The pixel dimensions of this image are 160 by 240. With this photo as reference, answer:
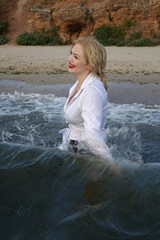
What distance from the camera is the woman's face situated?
2650mm

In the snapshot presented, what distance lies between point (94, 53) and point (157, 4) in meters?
17.9

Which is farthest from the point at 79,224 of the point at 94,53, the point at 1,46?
the point at 1,46

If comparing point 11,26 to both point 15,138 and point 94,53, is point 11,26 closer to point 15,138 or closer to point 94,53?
point 15,138

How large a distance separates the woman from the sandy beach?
167 inches

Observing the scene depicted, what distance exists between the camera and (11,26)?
19.8 metres

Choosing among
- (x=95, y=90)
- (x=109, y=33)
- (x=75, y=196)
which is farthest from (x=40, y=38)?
(x=75, y=196)

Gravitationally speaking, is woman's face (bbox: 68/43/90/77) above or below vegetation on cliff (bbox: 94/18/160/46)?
above

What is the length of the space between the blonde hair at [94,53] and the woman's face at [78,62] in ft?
0.11

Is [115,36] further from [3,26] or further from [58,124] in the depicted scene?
[58,124]

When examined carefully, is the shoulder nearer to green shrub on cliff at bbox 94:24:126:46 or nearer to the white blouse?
the white blouse

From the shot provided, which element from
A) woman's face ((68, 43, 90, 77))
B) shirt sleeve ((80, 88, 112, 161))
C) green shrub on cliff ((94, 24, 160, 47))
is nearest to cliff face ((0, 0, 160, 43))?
green shrub on cliff ((94, 24, 160, 47))

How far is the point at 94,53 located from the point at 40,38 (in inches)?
610

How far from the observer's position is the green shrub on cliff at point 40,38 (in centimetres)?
1719

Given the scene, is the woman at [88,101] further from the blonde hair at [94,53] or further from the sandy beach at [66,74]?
the sandy beach at [66,74]
